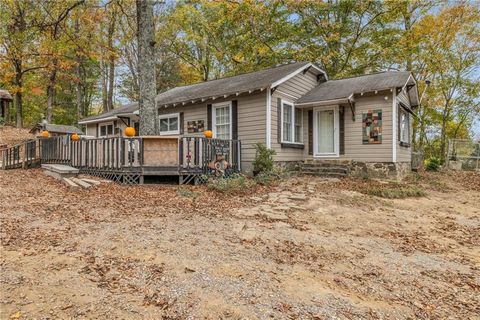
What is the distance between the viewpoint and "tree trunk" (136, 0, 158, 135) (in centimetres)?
941

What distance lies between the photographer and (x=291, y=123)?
1155 cm

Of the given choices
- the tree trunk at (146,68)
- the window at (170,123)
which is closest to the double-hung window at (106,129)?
the window at (170,123)

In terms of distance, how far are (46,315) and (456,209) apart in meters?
8.58

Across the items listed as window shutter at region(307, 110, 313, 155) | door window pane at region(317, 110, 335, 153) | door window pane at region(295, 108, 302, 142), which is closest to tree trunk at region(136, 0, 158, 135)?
door window pane at region(295, 108, 302, 142)

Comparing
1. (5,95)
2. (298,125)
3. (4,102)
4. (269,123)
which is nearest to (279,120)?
(269,123)

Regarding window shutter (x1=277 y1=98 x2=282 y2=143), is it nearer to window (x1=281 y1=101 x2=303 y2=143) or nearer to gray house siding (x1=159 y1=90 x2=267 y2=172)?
window (x1=281 y1=101 x2=303 y2=143)

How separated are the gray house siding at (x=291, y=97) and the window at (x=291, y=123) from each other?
22 cm

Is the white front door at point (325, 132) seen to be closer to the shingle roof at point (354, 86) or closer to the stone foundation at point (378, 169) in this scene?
the shingle roof at point (354, 86)

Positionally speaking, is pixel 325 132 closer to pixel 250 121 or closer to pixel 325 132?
pixel 325 132

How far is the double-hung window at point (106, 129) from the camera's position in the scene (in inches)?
660

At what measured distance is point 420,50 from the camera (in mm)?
18953

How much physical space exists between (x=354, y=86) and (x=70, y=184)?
10172mm

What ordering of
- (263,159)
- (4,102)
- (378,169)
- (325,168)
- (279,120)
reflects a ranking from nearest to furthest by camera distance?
(263,159) < (378,169) < (279,120) < (325,168) < (4,102)

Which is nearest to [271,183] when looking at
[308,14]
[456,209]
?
[456,209]
